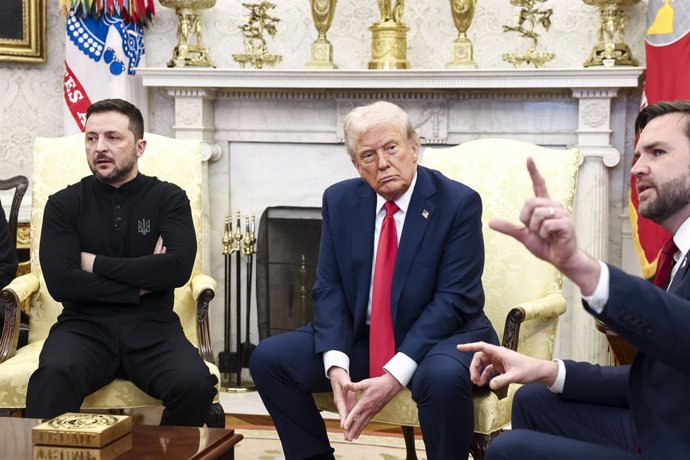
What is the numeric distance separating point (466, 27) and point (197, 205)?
5.59ft

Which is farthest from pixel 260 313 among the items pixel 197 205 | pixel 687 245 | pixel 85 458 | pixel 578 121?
pixel 687 245

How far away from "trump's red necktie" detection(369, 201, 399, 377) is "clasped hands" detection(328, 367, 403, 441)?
0.39 feet

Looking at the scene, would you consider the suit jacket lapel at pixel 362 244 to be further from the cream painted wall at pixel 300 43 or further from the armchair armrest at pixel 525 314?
the cream painted wall at pixel 300 43

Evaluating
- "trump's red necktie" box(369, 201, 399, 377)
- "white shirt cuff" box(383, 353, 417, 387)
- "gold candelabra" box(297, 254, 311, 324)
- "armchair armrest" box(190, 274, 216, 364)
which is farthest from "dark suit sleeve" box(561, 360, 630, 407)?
"gold candelabra" box(297, 254, 311, 324)

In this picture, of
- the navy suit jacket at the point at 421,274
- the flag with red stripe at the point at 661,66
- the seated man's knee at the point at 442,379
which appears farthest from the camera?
the flag with red stripe at the point at 661,66

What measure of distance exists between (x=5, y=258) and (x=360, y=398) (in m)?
1.54

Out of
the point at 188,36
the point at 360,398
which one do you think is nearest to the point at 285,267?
the point at 188,36

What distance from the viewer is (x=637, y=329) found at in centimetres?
181

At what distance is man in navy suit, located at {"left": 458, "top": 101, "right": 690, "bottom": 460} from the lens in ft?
5.87

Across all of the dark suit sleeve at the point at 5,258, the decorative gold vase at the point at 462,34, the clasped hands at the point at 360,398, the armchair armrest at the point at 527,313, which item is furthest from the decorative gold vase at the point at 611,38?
the dark suit sleeve at the point at 5,258

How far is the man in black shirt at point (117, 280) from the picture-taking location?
3.10m

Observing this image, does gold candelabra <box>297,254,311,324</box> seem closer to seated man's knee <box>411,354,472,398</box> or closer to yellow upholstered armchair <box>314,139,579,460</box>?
yellow upholstered armchair <box>314,139,579,460</box>

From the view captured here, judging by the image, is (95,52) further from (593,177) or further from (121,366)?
(593,177)

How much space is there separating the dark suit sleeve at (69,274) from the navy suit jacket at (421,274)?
0.66 m
